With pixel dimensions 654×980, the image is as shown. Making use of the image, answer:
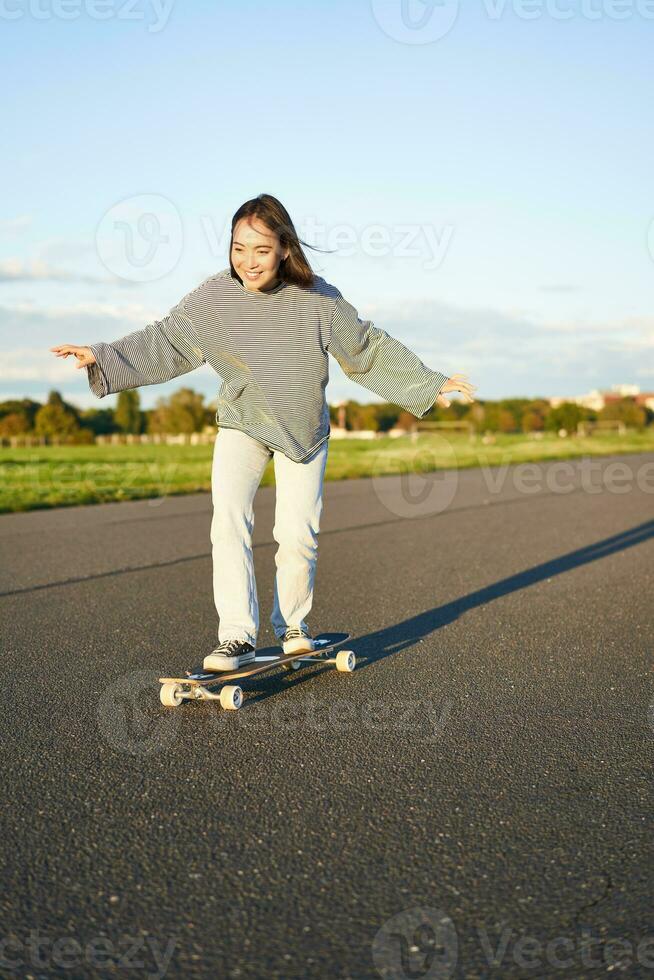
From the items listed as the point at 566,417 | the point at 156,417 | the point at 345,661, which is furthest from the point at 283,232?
the point at 566,417

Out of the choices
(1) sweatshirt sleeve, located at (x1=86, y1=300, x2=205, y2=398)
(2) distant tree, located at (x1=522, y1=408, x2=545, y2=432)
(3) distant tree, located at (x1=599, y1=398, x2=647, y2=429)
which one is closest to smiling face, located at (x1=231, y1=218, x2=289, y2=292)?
(1) sweatshirt sleeve, located at (x1=86, y1=300, x2=205, y2=398)

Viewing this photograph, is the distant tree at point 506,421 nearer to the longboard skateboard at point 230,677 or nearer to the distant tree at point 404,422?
the distant tree at point 404,422

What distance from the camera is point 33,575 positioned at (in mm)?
8375

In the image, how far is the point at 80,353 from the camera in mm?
4645

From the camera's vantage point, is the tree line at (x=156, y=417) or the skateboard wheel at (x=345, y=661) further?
the tree line at (x=156, y=417)

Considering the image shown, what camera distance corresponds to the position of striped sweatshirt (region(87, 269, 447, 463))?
4648 millimetres

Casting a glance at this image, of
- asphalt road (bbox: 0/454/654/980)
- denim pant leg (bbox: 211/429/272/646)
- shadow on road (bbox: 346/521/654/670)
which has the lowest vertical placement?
shadow on road (bbox: 346/521/654/670)

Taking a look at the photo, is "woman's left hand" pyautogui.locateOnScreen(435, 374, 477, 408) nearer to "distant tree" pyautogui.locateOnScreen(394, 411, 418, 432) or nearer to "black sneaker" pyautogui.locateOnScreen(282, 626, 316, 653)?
"black sneaker" pyautogui.locateOnScreen(282, 626, 316, 653)

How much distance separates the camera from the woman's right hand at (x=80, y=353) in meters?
4.63

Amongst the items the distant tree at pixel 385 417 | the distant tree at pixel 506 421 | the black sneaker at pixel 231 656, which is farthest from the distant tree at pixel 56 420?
the black sneaker at pixel 231 656

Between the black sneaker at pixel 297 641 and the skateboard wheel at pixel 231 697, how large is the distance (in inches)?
22.5

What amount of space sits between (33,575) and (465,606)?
354 centimetres

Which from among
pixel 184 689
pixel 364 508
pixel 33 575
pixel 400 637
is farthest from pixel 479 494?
pixel 184 689

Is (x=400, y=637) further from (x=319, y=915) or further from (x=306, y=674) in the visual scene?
(x=319, y=915)
